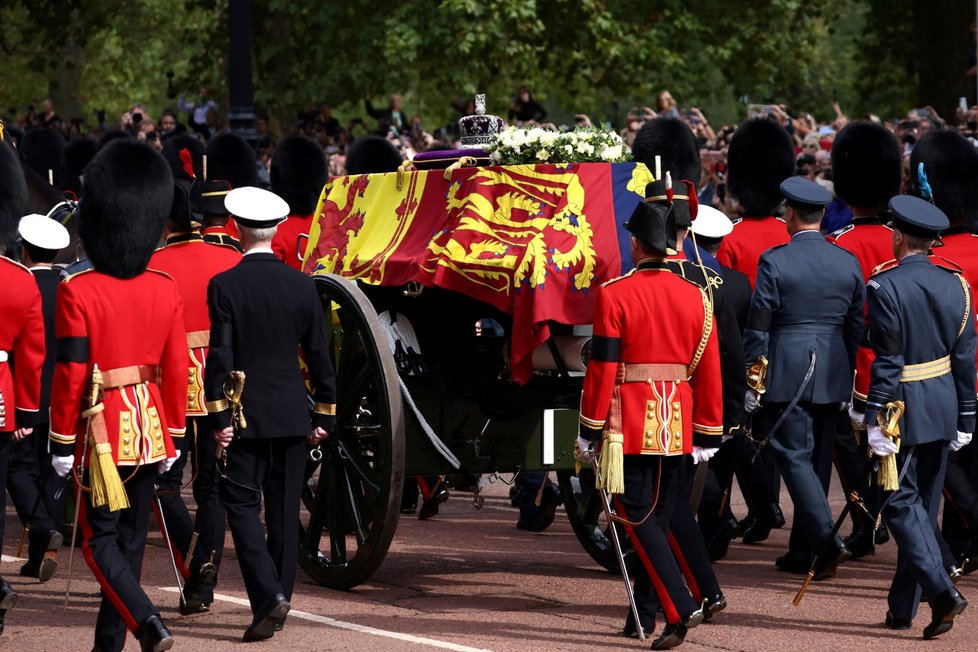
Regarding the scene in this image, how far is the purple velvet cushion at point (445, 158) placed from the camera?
846cm

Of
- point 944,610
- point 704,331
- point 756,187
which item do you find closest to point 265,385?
point 704,331

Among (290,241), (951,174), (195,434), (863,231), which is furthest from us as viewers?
(290,241)

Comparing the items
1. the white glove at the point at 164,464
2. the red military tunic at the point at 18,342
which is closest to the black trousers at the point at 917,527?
the white glove at the point at 164,464

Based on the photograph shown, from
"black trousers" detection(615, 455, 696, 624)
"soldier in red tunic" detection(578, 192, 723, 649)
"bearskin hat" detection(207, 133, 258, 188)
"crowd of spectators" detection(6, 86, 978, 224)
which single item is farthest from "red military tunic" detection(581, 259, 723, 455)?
"bearskin hat" detection(207, 133, 258, 188)

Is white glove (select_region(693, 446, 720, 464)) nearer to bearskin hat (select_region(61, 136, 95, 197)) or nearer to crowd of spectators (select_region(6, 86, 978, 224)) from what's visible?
crowd of spectators (select_region(6, 86, 978, 224))

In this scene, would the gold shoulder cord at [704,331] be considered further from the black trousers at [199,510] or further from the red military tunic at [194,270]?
the red military tunic at [194,270]

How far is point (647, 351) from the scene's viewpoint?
6926 millimetres

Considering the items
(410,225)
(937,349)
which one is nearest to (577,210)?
(410,225)

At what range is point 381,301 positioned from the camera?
8562mm

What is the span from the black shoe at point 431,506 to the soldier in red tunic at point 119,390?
3250mm

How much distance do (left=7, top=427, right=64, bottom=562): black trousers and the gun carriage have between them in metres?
1.23

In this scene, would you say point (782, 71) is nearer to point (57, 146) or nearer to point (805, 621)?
point (57, 146)

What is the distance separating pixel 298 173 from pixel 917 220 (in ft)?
18.0

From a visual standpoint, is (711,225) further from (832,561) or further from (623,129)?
(623,129)
